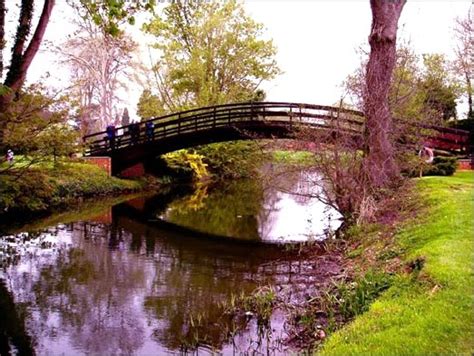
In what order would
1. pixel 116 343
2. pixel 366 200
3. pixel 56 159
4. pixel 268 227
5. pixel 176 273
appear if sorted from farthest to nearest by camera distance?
pixel 268 227 < pixel 56 159 < pixel 366 200 < pixel 176 273 < pixel 116 343

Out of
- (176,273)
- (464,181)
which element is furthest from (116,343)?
(464,181)

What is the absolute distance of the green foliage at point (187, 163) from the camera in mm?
26733

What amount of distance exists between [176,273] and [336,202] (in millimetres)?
4910

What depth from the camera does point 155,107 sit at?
99.1ft

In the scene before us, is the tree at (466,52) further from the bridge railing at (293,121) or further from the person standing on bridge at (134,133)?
the person standing on bridge at (134,133)

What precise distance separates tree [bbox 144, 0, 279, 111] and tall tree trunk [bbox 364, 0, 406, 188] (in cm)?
1633

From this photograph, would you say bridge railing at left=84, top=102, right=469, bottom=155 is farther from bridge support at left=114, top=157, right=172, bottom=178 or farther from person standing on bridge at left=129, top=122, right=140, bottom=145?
bridge support at left=114, top=157, right=172, bottom=178

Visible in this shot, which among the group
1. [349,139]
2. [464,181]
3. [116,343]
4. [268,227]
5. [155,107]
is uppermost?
[155,107]

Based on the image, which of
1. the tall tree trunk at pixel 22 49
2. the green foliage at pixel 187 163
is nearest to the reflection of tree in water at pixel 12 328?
the tall tree trunk at pixel 22 49

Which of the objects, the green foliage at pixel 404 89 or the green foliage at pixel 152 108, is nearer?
the green foliage at pixel 404 89

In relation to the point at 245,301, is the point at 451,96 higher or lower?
higher

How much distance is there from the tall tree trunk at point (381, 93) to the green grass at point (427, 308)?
4.14 metres

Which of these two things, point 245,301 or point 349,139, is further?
point 349,139

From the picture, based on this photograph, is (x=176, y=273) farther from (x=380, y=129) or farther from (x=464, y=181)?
(x=464, y=181)
